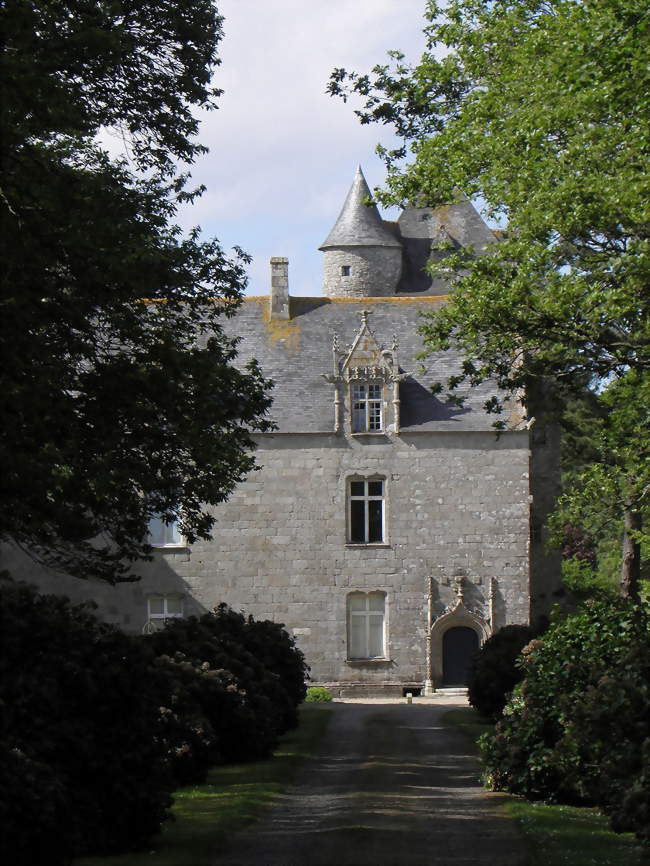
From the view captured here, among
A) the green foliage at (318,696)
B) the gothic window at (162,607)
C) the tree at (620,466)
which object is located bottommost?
the green foliage at (318,696)

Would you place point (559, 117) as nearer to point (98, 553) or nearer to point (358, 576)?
point (98, 553)

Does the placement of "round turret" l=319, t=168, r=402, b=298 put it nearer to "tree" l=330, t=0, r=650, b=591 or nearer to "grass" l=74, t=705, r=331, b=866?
"tree" l=330, t=0, r=650, b=591

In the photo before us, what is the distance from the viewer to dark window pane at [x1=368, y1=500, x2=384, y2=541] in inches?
1561

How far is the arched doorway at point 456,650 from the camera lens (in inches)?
1544

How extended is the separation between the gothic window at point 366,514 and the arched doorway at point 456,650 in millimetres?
3455

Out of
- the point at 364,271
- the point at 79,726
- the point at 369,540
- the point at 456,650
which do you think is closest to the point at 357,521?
the point at 369,540

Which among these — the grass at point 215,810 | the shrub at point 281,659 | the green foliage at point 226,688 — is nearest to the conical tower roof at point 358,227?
the shrub at point 281,659

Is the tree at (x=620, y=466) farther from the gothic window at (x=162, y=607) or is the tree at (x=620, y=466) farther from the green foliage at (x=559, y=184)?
the gothic window at (x=162, y=607)

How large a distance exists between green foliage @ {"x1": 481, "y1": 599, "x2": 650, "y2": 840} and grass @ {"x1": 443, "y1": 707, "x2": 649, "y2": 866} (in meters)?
0.24

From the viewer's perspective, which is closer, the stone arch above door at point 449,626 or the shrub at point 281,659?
the shrub at point 281,659

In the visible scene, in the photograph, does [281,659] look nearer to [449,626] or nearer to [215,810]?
[215,810]

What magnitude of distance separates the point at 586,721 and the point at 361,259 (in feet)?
142

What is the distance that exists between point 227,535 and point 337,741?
16.7 meters

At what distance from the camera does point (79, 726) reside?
11742mm
